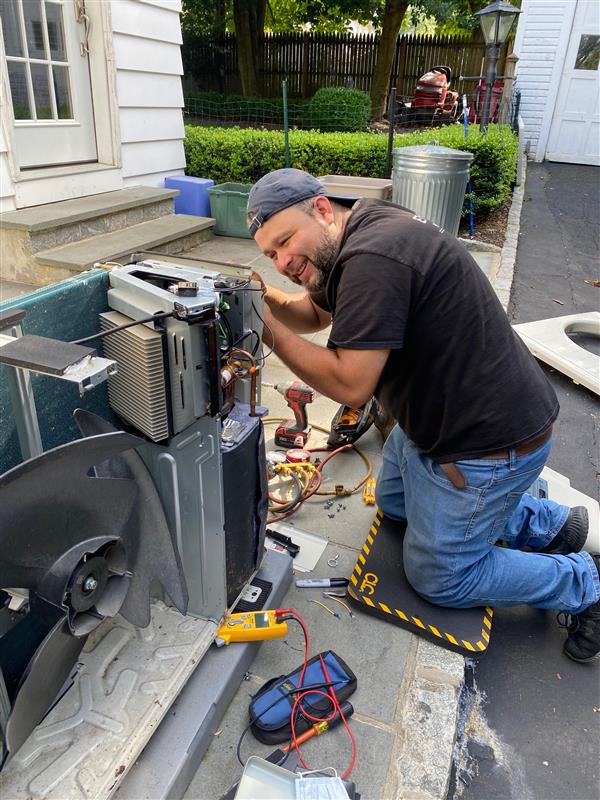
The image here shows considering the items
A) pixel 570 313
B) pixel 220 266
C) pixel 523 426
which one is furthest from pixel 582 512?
pixel 570 313

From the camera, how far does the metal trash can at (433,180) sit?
570 cm

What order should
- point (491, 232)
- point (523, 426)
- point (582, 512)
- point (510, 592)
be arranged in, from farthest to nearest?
point (491, 232) < point (582, 512) < point (510, 592) < point (523, 426)

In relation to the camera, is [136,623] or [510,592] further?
[510,592]

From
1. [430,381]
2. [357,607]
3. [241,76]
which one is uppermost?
[241,76]

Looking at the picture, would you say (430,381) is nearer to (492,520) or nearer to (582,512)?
(492,520)

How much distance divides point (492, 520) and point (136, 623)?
49.9 inches

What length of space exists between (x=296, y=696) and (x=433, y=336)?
1230 millimetres

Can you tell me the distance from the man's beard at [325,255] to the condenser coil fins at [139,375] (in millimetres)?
719

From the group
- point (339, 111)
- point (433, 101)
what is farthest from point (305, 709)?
point (433, 101)

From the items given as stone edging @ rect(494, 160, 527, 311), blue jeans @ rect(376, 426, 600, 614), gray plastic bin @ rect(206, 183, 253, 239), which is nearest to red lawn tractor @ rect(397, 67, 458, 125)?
stone edging @ rect(494, 160, 527, 311)

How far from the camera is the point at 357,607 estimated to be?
2.23 metres

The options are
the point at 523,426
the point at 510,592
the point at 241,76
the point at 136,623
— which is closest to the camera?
the point at 136,623

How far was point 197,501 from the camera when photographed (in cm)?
171

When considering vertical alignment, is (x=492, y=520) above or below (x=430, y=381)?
below
